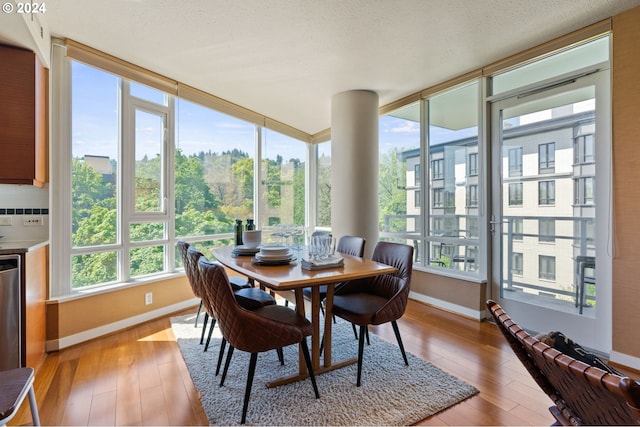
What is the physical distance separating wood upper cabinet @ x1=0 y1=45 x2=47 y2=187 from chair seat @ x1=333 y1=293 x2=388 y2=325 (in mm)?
2453

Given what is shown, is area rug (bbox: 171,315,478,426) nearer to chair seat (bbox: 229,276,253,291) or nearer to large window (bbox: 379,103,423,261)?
chair seat (bbox: 229,276,253,291)

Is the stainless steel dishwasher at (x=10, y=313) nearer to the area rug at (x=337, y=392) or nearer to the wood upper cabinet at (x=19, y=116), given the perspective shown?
the wood upper cabinet at (x=19, y=116)

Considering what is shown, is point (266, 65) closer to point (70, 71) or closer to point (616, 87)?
point (70, 71)

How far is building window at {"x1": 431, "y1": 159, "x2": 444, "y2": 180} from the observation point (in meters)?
3.76

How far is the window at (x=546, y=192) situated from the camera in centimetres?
283

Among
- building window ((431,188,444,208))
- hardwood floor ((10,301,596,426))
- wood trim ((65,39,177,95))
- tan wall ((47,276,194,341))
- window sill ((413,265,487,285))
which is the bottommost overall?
hardwood floor ((10,301,596,426))

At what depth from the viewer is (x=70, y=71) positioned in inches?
109

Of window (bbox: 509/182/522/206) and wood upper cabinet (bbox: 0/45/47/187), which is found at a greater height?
wood upper cabinet (bbox: 0/45/47/187)

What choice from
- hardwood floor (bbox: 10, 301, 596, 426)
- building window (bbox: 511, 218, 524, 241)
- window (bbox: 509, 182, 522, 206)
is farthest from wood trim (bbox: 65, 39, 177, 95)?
building window (bbox: 511, 218, 524, 241)

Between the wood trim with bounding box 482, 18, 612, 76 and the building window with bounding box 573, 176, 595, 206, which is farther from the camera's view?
the building window with bounding box 573, 176, 595, 206

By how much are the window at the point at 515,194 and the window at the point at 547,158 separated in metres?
0.23

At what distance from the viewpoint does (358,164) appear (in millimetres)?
3857

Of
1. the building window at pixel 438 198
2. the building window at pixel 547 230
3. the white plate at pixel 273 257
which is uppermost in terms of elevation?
the building window at pixel 438 198

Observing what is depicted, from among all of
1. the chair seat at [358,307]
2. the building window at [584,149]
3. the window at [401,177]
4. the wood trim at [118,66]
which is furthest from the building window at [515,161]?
the wood trim at [118,66]
